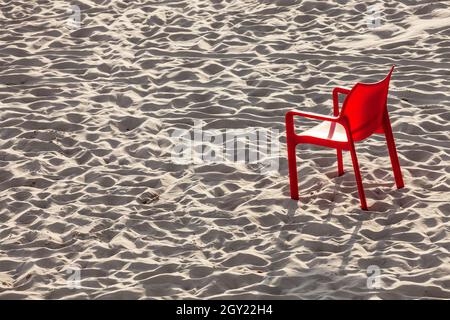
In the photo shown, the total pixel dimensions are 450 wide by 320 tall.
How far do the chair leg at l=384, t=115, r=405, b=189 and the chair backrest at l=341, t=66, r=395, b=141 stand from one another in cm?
10

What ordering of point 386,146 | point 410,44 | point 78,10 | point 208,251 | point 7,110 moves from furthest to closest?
point 78,10 → point 410,44 → point 7,110 → point 386,146 → point 208,251

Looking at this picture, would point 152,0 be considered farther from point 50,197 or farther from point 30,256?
point 30,256

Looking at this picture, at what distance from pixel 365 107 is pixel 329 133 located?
13.0 inches

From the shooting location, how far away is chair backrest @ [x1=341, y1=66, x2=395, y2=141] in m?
6.98

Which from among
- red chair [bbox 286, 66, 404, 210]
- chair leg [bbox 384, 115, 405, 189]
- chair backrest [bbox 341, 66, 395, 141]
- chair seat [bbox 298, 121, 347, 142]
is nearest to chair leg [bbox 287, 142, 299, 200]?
red chair [bbox 286, 66, 404, 210]

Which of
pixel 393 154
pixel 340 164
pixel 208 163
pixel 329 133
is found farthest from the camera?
pixel 208 163

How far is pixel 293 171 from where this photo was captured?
285 inches

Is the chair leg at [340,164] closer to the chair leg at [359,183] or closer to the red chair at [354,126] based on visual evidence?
the red chair at [354,126]

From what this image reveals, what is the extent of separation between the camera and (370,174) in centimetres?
760

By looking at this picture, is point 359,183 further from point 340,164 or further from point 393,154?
point 340,164

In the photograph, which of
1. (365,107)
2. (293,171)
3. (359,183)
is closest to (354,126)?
(365,107)

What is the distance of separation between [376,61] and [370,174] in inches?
84.3

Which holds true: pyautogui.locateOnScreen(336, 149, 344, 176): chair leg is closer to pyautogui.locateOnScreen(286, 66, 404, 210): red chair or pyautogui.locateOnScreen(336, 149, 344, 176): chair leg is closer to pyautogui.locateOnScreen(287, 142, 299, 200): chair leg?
pyautogui.locateOnScreen(286, 66, 404, 210): red chair

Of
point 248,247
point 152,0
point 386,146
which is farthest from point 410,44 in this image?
point 248,247
